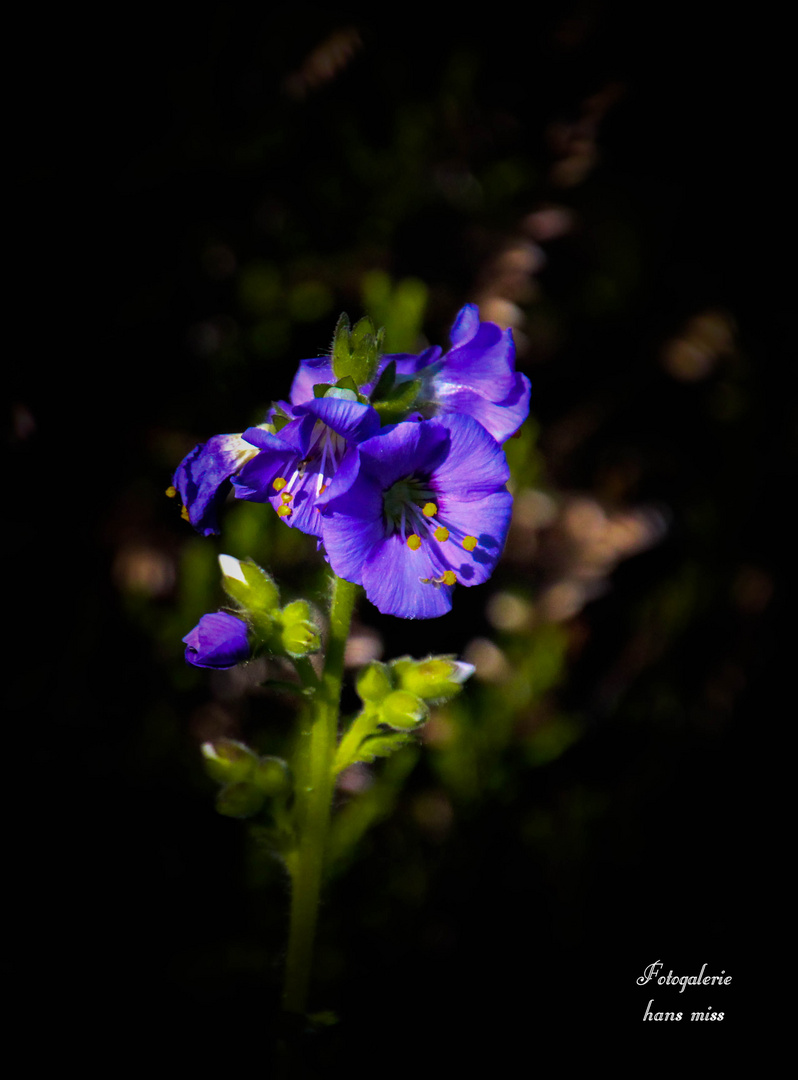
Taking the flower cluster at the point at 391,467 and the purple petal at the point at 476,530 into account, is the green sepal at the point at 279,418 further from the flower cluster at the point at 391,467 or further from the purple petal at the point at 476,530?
the purple petal at the point at 476,530

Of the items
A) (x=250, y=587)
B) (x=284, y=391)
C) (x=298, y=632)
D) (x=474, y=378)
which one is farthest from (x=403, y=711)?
(x=284, y=391)

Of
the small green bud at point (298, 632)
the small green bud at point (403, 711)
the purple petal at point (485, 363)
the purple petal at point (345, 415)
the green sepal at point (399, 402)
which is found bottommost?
the small green bud at point (403, 711)

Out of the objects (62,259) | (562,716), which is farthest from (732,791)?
(62,259)

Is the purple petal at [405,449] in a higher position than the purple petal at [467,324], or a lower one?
lower

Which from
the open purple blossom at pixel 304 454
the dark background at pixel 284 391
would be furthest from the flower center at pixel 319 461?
the dark background at pixel 284 391

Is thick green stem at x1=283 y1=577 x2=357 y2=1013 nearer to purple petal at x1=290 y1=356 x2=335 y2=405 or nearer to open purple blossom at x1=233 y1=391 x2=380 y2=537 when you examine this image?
open purple blossom at x1=233 y1=391 x2=380 y2=537

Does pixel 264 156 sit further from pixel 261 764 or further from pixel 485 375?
pixel 261 764
